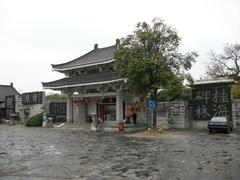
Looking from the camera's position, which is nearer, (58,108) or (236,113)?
(236,113)

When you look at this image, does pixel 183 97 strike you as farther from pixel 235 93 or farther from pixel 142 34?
pixel 142 34

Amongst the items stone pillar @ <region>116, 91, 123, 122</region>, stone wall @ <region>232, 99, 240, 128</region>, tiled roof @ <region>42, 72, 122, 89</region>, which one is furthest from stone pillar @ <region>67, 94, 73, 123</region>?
stone wall @ <region>232, 99, 240, 128</region>

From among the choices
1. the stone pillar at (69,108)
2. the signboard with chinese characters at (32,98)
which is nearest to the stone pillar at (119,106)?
the stone pillar at (69,108)

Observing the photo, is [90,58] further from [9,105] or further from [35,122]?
[9,105]

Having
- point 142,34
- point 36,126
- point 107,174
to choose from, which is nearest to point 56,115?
point 36,126

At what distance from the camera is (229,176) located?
9.03 meters

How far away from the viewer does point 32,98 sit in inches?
1672

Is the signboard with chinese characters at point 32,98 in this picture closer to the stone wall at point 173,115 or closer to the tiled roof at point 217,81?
the stone wall at point 173,115

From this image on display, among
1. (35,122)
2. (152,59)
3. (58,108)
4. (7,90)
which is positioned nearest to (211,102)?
(152,59)

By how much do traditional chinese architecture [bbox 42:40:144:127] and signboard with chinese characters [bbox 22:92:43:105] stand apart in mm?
4838

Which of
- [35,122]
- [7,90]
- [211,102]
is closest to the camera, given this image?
[211,102]

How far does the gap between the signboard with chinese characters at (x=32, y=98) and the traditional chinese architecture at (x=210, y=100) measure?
20.2 m

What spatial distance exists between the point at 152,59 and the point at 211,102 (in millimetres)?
8110

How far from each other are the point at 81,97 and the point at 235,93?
16670 millimetres
